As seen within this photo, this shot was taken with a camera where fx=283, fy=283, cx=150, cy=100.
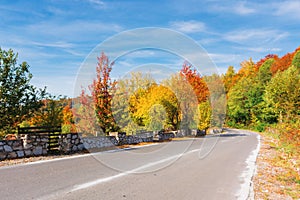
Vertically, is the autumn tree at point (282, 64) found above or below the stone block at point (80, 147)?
above

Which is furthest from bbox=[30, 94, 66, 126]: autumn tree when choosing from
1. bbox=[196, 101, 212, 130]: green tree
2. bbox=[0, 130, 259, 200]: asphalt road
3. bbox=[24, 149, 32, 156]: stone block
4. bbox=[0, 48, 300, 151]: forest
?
bbox=[196, 101, 212, 130]: green tree

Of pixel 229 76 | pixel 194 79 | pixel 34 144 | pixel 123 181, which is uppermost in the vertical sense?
pixel 229 76

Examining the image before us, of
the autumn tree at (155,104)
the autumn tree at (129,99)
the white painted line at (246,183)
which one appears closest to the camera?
the white painted line at (246,183)

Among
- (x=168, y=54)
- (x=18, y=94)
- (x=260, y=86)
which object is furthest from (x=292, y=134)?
(x=260, y=86)

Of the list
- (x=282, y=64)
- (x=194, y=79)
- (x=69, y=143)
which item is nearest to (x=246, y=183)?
(x=69, y=143)

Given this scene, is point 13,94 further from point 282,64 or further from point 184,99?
point 282,64

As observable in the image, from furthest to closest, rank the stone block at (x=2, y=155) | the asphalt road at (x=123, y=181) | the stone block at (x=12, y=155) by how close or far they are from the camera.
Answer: the stone block at (x=12, y=155), the stone block at (x=2, y=155), the asphalt road at (x=123, y=181)

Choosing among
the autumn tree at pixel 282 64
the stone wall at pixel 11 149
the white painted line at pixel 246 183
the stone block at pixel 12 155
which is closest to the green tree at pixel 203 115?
the white painted line at pixel 246 183

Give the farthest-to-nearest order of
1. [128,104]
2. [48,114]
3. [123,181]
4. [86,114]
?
[128,104] < [86,114] < [48,114] < [123,181]

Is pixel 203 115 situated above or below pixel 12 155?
above

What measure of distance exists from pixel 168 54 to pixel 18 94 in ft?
25.4

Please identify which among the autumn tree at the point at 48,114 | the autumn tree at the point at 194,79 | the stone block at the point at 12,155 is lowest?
the stone block at the point at 12,155

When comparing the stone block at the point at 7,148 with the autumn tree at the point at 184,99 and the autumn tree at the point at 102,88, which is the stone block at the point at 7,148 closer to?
the autumn tree at the point at 102,88

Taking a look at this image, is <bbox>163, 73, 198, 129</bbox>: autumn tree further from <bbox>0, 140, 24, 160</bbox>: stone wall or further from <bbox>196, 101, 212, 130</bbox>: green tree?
<bbox>0, 140, 24, 160</bbox>: stone wall
